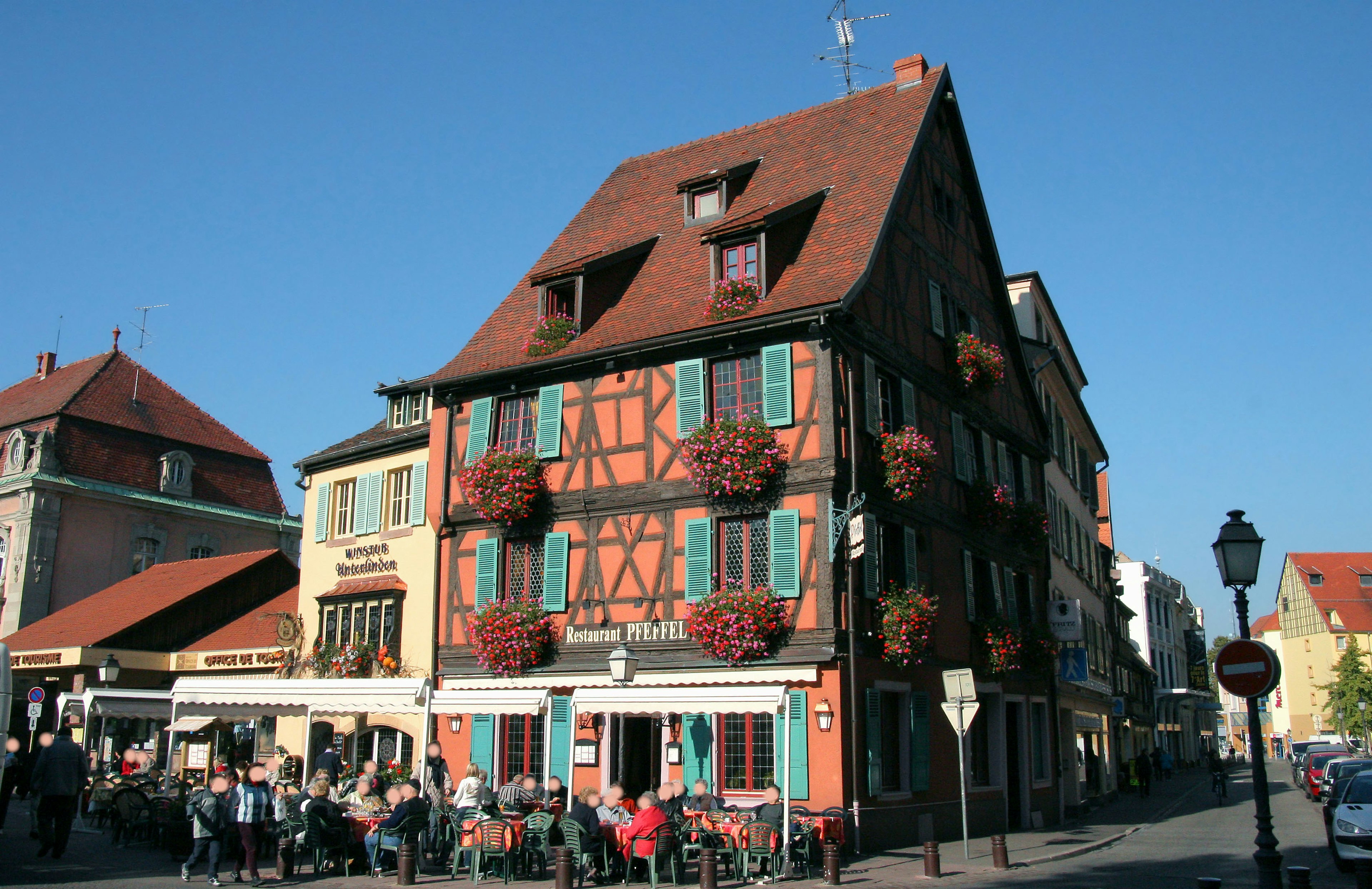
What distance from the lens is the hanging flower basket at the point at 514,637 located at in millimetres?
21141

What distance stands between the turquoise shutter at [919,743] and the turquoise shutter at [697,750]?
350 cm

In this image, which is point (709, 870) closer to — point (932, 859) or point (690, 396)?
point (932, 859)

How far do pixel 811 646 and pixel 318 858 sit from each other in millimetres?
7725

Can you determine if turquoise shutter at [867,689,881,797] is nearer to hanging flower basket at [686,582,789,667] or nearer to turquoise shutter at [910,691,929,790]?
turquoise shutter at [910,691,929,790]

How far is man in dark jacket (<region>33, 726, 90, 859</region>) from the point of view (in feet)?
53.1

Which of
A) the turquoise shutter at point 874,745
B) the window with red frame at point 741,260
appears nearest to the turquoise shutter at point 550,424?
the window with red frame at point 741,260

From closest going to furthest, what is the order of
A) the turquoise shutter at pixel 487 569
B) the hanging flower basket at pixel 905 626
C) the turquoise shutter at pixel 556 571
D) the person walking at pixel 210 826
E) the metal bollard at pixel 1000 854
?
the person walking at pixel 210 826 < the metal bollard at pixel 1000 854 < the hanging flower basket at pixel 905 626 < the turquoise shutter at pixel 556 571 < the turquoise shutter at pixel 487 569

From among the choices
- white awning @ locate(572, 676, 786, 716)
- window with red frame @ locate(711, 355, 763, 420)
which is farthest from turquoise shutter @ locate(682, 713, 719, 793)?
window with red frame @ locate(711, 355, 763, 420)

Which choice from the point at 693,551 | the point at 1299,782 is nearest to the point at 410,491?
the point at 693,551

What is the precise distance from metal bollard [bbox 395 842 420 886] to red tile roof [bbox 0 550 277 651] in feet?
66.4

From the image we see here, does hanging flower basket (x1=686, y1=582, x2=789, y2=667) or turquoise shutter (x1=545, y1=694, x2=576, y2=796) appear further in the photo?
turquoise shutter (x1=545, y1=694, x2=576, y2=796)

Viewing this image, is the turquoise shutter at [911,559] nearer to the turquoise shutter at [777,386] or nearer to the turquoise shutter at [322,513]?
the turquoise shutter at [777,386]

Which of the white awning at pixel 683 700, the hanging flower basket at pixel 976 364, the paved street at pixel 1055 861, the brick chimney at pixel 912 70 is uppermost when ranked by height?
the brick chimney at pixel 912 70

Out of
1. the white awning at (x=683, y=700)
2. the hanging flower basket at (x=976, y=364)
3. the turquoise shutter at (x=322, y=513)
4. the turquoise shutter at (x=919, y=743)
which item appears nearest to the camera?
the white awning at (x=683, y=700)
